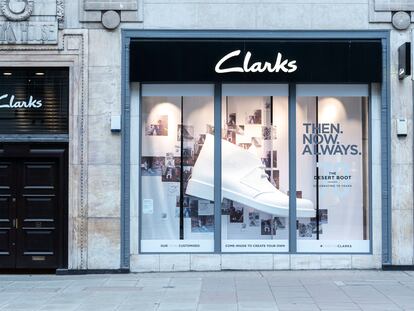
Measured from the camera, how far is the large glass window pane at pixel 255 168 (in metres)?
12.6

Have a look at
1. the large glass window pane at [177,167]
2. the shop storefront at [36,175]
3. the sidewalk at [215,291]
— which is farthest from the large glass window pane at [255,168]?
the shop storefront at [36,175]

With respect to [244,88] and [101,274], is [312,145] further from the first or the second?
[101,274]

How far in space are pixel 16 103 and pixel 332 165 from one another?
265 inches

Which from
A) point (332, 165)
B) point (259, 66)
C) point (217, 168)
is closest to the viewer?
point (259, 66)

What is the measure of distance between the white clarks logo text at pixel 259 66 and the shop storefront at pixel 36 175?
10.7 feet

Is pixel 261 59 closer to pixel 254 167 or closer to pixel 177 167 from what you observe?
pixel 254 167

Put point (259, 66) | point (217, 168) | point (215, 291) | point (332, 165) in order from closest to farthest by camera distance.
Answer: point (215, 291), point (259, 66), point (217, 168), point (332, 165)

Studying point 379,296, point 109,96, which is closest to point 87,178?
point 109,96

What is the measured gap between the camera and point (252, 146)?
1283 cm

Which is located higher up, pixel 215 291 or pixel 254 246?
pixel 254 246

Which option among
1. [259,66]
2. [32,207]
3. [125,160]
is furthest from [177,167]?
[32,207]

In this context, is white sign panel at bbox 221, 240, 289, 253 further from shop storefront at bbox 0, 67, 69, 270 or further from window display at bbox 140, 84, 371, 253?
shop storefront at bbox 0, 67, 69, 270

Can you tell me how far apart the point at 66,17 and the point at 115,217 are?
4.24 m

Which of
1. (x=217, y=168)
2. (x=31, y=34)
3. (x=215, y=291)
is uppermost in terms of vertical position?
(x=31, y=34)
